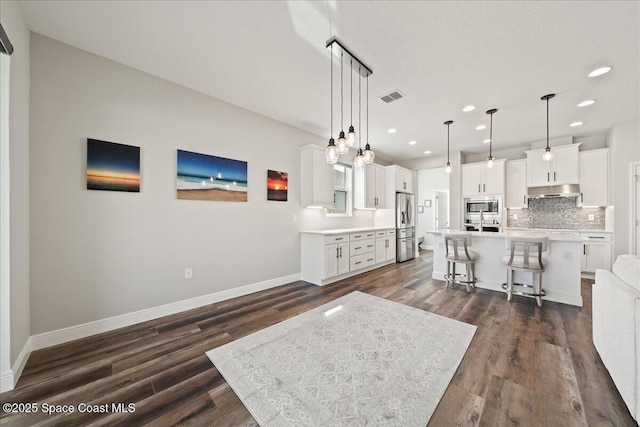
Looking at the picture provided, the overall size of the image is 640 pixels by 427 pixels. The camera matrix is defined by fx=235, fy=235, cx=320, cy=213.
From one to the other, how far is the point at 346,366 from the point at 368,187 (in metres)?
4.17

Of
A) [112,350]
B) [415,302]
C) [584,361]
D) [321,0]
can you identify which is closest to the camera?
[321,0]

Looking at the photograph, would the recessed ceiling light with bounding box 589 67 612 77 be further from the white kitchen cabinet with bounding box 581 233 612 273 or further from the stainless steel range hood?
the white kitchen cabinet with bounding box 581 233 612 273

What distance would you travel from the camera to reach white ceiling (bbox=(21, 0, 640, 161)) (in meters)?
1.89

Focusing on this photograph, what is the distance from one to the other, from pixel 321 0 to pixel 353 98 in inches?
63.9

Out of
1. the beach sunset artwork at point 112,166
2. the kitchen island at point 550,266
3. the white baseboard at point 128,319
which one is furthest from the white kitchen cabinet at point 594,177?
the beach sunset artwork at point 112,166

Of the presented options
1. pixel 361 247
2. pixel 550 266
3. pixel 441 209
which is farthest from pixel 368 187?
pixel 441 209

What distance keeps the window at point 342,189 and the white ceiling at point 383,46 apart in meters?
1.88

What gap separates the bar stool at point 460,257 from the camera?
3.67m

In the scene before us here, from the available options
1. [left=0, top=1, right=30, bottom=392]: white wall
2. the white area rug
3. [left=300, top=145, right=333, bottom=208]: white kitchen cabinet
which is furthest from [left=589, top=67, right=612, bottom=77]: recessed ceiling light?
[left=0, top=1, right=30, bottom=392]: white wall

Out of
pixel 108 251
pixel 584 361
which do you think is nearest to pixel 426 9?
pixel 584 361

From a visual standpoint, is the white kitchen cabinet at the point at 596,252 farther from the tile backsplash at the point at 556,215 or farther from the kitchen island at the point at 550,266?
the kitchen island at the point at 550,266

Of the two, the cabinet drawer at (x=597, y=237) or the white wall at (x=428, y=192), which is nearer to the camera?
the cabinet drawer at (x=597, y=237)

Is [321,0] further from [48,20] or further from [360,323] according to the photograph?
[360,323]

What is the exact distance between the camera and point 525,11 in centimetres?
187
